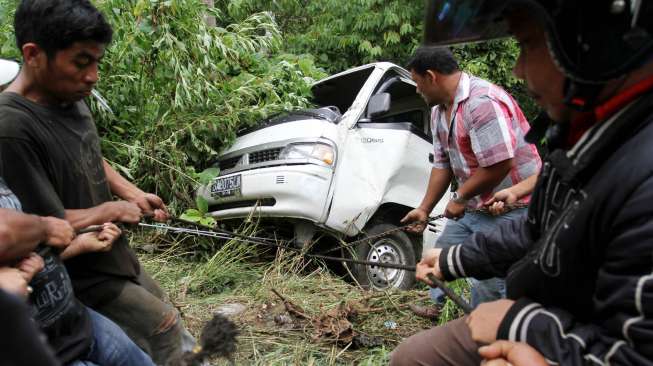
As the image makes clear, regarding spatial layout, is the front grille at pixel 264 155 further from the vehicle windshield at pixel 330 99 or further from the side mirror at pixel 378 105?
the side mirror at pixel 378 105

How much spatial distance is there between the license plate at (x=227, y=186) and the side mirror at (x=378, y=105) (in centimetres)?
135

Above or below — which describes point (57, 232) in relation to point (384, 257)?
above

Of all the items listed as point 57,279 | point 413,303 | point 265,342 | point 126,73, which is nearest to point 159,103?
point 126,73

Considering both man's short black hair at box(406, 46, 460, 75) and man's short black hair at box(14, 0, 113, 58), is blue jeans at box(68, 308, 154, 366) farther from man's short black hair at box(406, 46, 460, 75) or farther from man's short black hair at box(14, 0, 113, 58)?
man's short black hair at box(406, 46, 460, 75)

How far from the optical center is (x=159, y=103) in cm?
479

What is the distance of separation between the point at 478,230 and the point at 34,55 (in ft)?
8.62

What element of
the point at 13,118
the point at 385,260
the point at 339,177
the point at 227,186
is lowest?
the point at 385,260

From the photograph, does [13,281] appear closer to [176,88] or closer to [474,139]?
[474,139]

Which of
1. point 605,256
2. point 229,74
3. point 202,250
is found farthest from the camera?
point 229,74

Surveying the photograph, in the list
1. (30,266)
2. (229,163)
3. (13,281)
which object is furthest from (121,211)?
(229,163)

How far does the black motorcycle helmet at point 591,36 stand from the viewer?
104cm

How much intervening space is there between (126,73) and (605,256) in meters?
4.52

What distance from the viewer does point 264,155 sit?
4453mm

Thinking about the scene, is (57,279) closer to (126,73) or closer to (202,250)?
(202,250)
